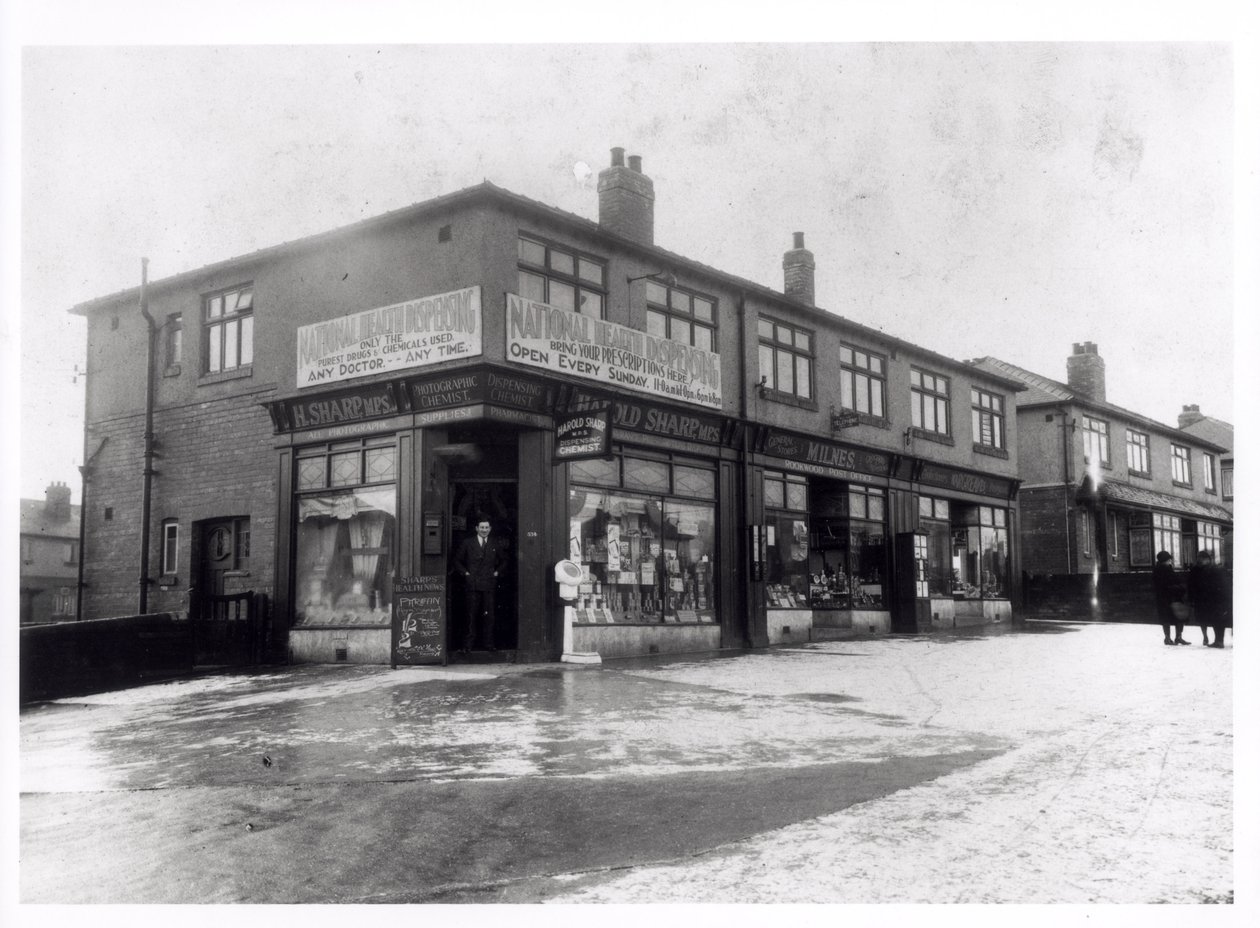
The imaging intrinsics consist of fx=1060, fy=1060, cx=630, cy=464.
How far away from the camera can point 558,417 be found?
1577cm

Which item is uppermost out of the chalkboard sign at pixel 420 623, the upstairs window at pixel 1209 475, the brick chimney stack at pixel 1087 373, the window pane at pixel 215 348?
the brick chimney stack at pixel 1087 373

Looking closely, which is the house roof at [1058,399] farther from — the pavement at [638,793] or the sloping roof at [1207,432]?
the pavement at [638,793]

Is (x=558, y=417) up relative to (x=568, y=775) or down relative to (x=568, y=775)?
up

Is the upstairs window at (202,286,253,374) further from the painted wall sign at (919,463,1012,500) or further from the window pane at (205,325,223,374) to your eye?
the painted wall sign at (919,463,1012,500)

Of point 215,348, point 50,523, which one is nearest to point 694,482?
point 215,348

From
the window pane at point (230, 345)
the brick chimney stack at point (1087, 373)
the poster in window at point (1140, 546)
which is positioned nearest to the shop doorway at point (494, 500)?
the window pane at point (230, 345)

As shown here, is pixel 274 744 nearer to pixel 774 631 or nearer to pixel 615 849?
pixel 615 849

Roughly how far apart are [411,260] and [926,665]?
9.50 metres

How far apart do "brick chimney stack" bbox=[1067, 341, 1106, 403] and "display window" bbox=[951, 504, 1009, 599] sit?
619 centimetres

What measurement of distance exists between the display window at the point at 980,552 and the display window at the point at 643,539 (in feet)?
34.3

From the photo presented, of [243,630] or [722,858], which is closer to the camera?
[722,858]

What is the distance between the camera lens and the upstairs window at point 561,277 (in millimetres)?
15820

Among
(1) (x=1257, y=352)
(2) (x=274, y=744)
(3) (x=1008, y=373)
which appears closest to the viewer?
(1) (x=1257, y=352)

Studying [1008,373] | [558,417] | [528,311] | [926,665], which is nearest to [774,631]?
[926,665]
